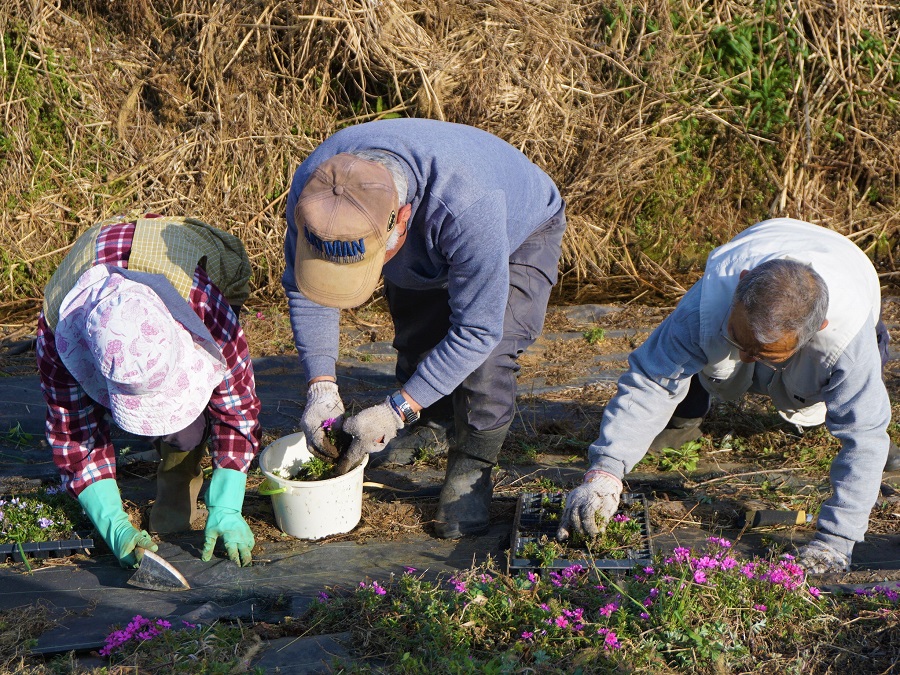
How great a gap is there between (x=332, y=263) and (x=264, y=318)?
2.99 m

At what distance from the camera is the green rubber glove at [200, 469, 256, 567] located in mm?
2898

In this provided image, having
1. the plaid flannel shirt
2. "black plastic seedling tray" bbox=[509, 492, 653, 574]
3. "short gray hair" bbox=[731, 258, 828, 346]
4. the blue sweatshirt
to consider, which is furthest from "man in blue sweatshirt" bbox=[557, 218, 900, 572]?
the plaid flannel shirt

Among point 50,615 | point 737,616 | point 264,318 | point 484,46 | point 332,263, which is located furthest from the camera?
point 484,46

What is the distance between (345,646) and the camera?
2.31 metres

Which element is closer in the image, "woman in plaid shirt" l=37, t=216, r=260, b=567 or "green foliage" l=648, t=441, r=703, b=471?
"woman in plaid shirt" l=37, t=216, r=260, b=567

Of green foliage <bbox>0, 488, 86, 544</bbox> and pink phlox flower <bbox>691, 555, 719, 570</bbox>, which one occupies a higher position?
pink phlox flower <bbox>691, 555, 719, 570</bbox>

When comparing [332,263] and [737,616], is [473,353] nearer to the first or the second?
[332,263]

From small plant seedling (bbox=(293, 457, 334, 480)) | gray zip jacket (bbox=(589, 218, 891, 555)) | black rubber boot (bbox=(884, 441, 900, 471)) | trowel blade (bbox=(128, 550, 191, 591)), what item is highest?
gray zip jacket (bbox=(589, 218, 891, 555))

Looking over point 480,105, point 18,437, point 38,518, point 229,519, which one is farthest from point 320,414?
point 480,105

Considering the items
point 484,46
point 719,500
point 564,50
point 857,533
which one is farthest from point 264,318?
point 857,533

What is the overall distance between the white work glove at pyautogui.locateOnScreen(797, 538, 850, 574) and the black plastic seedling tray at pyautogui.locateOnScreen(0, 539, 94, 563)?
94.7 inches

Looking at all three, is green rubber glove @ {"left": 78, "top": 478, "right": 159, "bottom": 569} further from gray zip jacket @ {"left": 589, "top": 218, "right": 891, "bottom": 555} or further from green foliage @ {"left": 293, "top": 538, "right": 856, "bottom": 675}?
gray zip jacket @ {"left": 589, "top": 218, "right": 891, "bottom": 555}

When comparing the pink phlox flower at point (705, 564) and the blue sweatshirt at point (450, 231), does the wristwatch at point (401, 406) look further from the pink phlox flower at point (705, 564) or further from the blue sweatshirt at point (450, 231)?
the pink phlox flower at point (705, 564)

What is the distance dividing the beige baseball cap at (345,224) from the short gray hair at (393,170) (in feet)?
0.11
